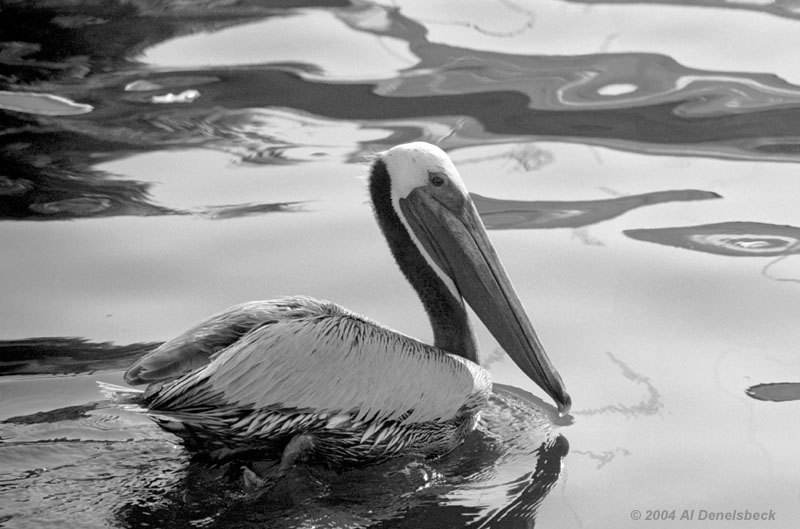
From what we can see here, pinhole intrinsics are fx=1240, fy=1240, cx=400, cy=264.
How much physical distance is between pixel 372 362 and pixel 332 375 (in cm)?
17

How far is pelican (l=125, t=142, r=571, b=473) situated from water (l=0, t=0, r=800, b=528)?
0.56 ft

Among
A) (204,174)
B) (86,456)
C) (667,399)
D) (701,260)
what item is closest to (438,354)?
(667,399)

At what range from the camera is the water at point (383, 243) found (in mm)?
4395

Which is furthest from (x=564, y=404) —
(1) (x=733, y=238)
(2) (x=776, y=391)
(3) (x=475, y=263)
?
(1) (x=733, y=238)

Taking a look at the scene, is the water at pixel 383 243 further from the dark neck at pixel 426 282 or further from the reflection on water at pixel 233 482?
the dark neck at pixel 426 282

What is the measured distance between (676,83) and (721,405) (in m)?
3.93

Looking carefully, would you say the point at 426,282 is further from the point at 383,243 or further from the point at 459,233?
the point at 383,243

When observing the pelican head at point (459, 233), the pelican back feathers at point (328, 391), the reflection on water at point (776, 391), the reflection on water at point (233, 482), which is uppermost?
the pelican head at point (459, 233)

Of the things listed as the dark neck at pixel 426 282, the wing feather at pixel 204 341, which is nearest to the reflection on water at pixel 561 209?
the dark neck at pixel 426 282

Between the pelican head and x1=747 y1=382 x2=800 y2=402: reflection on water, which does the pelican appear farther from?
x1=747 y1=382 x2=800 y2=402: reflection on water

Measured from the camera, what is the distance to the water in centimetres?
439

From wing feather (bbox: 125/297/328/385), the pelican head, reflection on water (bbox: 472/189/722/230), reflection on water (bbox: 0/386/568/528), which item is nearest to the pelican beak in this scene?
the pelican head

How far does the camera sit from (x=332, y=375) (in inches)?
171

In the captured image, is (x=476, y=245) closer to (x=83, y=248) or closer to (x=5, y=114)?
(x=83, y=248)
